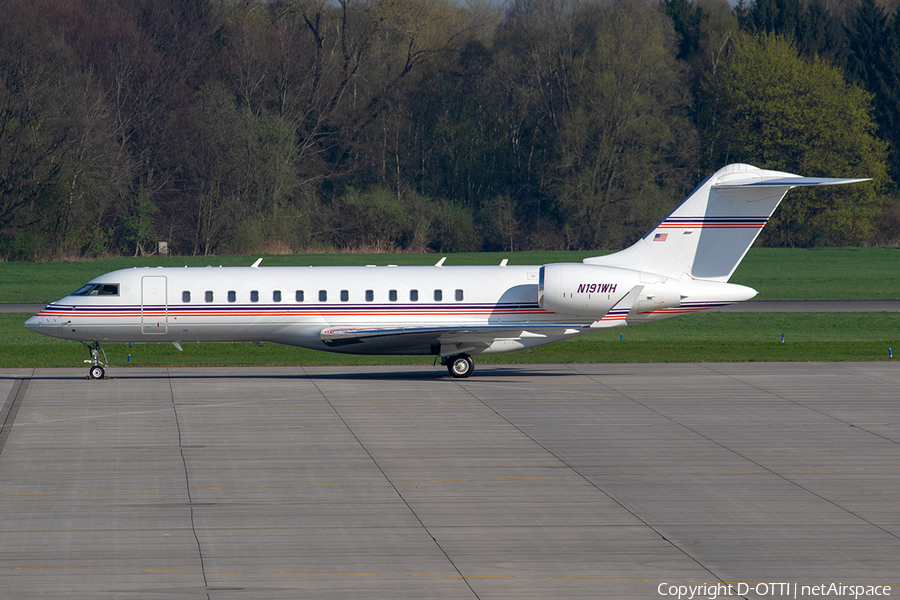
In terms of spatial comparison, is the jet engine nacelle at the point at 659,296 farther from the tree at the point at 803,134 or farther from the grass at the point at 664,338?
the tree at the point at 803,134

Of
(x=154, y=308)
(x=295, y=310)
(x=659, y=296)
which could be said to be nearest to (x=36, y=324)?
(x=154, y=308)

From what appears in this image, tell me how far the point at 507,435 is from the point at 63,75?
63.6 m

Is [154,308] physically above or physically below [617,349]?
above

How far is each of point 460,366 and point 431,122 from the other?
2541 inches

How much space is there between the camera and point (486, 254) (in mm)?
80625

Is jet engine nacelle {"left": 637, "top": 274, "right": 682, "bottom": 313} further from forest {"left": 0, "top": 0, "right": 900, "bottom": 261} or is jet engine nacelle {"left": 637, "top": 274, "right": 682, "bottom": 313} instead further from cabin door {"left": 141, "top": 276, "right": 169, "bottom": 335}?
forest {"left": 0, "top": 0, "right": 900, "bottom": 261}

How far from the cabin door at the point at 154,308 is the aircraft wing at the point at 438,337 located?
4.17 metres

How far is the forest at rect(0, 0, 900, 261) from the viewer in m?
79.6

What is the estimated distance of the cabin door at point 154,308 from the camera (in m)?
27.5

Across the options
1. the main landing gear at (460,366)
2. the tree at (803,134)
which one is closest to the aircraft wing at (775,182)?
the main landing gear at (460,366)

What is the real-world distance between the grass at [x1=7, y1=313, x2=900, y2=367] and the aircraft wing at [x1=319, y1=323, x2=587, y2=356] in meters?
4.20

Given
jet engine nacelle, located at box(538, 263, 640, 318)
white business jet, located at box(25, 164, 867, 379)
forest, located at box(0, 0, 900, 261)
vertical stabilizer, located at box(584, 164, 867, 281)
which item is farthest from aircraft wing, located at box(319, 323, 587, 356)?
forest, located at box(0, 0, 900, 261)

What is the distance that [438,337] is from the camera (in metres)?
27.4

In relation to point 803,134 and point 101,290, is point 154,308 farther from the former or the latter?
point 803,134
